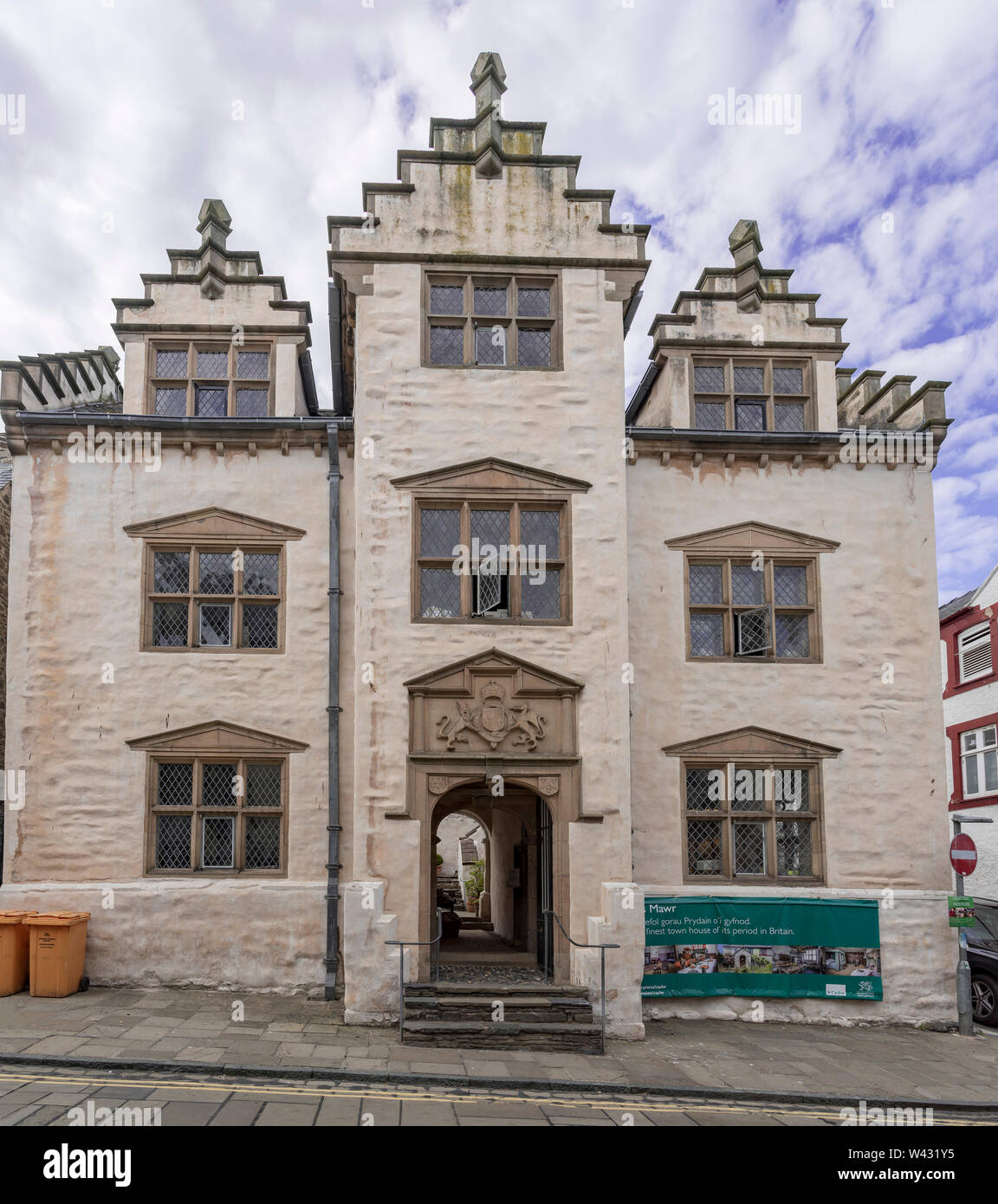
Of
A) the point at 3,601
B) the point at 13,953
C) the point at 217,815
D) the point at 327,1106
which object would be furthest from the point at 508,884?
the point at 3,601

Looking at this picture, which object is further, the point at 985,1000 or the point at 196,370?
the point at 196,370

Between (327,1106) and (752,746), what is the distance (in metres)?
8.13

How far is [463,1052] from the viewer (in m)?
10.9

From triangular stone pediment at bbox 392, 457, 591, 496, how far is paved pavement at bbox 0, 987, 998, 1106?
6.91 metres

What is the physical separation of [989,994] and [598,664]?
311 inches

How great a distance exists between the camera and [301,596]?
14.5 meters

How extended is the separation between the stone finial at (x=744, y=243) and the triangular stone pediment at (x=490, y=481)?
550cm

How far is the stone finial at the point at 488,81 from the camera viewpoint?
14712 millimetres

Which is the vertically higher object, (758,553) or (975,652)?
(758,553)

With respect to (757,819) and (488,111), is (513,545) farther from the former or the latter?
(488,111)

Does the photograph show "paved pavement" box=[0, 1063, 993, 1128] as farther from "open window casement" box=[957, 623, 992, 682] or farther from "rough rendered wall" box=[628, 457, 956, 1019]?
"open window casement" box=[957, 623, 992, 682]

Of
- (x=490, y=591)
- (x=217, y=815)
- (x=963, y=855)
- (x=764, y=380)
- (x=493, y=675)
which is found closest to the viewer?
(x=493, y=675)

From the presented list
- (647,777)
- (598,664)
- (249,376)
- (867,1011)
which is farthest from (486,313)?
(867,1011)

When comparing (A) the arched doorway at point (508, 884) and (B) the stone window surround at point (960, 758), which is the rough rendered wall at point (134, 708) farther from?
(B) the stone window surround at point (960, 758)
